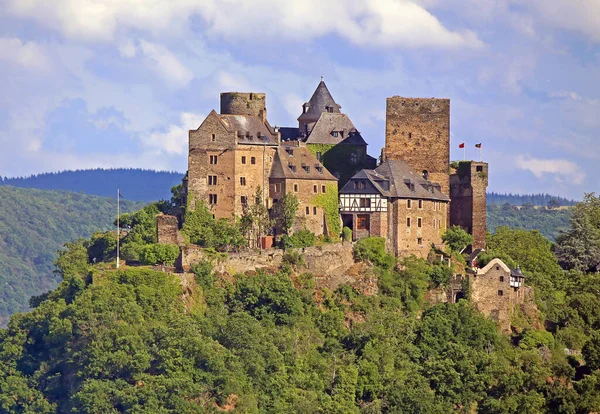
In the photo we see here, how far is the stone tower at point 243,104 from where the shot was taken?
91750mm

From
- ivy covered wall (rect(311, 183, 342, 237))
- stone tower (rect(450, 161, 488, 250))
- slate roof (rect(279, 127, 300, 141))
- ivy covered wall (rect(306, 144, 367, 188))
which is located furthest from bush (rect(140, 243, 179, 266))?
stone tower (rect(450, 161, 488, 250))

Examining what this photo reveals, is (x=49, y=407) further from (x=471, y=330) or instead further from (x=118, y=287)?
(x=471, y=330)

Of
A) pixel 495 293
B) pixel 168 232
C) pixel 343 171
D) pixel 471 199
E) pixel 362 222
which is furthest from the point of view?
pixel 471 199

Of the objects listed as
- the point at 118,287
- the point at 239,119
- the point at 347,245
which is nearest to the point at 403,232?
the point at 347,245

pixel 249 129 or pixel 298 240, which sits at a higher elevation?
pixel 249 129

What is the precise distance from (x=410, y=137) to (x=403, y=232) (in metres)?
7.08

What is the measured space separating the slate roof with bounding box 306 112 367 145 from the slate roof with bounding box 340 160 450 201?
2937 mm

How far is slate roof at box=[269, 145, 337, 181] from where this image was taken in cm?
8912

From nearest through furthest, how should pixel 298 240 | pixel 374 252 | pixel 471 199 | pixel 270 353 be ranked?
pixel 270 353, pixel 298 240, pixel 374 252, pixel 471 199

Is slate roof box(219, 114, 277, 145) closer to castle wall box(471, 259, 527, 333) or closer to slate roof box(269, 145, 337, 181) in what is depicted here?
slate roof box(269, 145, 337, 181)

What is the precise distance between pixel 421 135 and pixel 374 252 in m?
9.45

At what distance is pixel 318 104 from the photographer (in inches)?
3787

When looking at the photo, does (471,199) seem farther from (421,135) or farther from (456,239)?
(421,135)

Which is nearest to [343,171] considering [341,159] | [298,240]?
[341,159]
